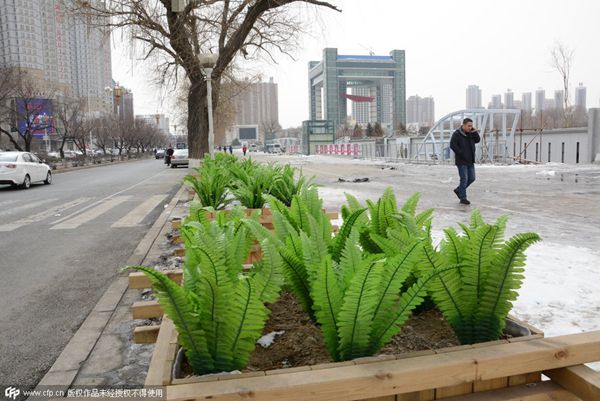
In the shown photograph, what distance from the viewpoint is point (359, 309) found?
1.95 m

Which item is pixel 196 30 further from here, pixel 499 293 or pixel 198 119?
pixel 499 293

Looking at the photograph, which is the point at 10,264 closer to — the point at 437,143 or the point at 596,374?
the point at 596,374

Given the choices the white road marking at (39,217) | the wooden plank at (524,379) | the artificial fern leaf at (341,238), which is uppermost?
the artificial fern leaf at (341,238)

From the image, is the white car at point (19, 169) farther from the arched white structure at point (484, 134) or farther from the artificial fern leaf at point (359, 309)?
the artificial fern leaf at point (359, 309)

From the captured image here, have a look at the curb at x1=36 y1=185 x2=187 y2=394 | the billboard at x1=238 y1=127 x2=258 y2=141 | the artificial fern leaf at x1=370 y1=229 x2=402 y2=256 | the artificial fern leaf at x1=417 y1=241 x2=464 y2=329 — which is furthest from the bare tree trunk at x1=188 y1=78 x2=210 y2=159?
the billboard at x1=238 y1=127 x2=258 y2=141

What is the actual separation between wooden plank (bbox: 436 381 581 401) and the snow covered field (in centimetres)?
106

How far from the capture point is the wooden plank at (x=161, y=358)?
1.80 m

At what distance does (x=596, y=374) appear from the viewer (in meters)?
1.91

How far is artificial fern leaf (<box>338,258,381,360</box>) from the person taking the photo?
1934 mm

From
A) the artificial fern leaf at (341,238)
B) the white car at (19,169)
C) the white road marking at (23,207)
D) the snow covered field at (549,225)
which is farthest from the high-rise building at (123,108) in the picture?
the artificial fern leaf at (341,238)

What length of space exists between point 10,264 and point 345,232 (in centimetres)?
533

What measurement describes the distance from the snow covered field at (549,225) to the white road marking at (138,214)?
3964 mm

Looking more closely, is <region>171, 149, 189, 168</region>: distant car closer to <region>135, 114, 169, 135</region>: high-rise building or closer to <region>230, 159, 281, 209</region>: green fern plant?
<region>135, 114, 169, 135</region>: high-rise building

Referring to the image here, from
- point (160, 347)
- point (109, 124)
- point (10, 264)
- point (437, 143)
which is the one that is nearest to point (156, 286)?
point (160, 347)
